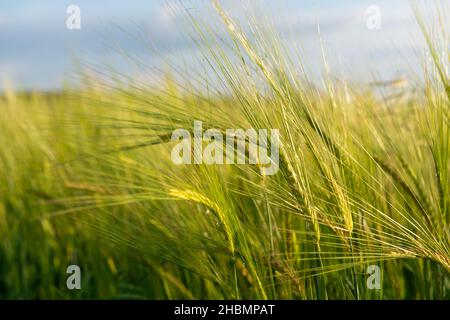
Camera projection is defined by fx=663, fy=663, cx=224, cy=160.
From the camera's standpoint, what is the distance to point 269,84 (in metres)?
1.19

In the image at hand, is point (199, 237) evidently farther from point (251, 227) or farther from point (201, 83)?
point (201, 83)

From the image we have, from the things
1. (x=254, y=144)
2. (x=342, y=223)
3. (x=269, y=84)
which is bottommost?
(x=342, y=223)

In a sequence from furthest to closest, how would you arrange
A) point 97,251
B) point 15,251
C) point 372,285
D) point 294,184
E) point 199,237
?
point 15,251 → point 97,251 → point 199,237 → point 372,285 → point 294,184

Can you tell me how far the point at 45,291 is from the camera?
7.94 feet

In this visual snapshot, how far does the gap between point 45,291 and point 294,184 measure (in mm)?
1523

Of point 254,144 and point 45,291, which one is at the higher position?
point 254,144

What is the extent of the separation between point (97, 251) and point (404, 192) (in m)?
1.22

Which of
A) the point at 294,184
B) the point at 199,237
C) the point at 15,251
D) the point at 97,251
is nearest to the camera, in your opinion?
the point at 294,184

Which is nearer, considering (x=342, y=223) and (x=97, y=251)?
(x=342, y=223)

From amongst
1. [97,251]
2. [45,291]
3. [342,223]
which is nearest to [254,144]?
[342,223]

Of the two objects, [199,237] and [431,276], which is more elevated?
[199,237]

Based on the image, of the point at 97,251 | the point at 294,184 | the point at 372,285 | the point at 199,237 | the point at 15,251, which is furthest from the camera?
the point at 15,251

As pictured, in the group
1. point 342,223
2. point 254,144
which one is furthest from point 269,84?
point 342,223

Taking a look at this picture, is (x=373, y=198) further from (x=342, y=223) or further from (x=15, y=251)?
(x=15, y=251)
